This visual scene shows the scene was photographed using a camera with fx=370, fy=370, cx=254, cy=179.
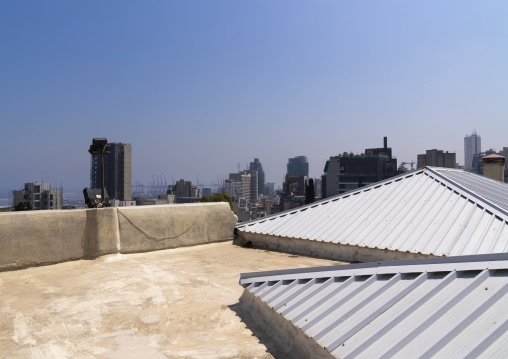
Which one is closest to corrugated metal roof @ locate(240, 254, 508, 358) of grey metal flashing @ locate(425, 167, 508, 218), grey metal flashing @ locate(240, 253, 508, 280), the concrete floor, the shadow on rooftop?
grey metal flashing @ locate(240, 253, 508, 280)

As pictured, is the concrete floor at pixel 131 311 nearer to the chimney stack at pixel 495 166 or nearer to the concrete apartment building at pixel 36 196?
the chimney stack at pixel 495 166

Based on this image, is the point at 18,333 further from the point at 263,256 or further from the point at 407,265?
the point at 263,256

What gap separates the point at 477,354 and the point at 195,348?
117 inches

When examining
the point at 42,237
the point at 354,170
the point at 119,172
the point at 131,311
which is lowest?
the point at 131,311

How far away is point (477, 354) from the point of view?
8.38ft

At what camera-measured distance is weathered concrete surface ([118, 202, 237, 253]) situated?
382 inches

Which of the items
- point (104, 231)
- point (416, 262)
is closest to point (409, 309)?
point (416, 262)

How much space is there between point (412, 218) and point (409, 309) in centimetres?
601

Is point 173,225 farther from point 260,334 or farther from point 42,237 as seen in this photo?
point 260,334

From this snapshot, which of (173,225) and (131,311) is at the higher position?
(173,225)

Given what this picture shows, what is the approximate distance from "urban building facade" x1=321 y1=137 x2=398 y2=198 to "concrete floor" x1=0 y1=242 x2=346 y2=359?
87.0m

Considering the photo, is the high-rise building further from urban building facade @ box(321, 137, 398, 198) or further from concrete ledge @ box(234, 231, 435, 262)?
concrete ledge @ box(234, 231, 435, 262)

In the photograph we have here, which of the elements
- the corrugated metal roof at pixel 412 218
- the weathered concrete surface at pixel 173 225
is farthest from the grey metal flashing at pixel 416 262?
the weathered concrete surface at pixel 173 225

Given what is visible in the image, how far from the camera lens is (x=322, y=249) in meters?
9.27
